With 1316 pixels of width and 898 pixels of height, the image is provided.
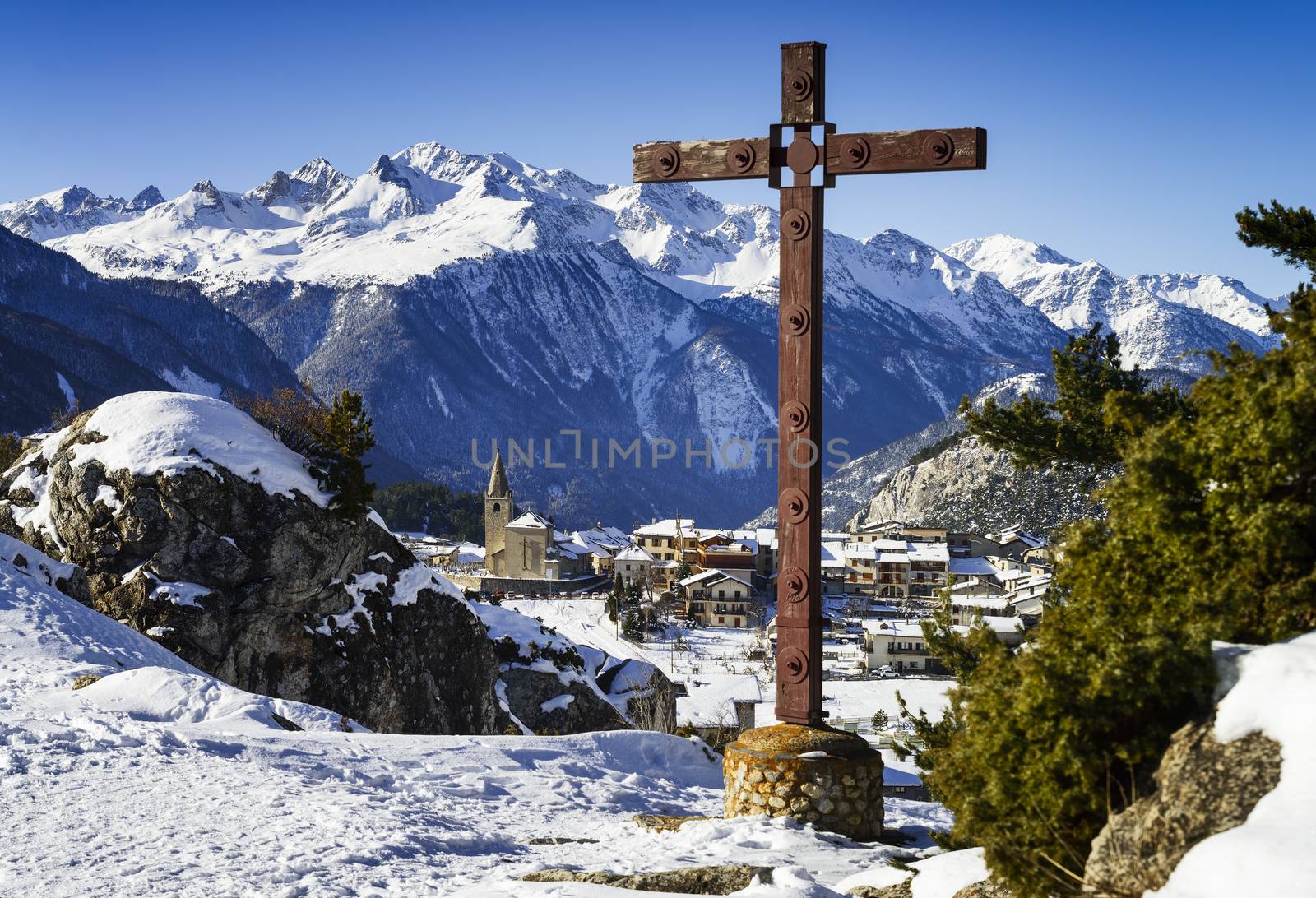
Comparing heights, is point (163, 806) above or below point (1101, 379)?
below

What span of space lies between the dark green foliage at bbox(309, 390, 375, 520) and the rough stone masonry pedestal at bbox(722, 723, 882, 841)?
74.1ft

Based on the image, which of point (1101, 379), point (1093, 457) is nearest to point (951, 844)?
point (1093, 457)

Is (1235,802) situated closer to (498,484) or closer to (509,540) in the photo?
(509,540)

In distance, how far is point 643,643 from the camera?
9894 centimetres

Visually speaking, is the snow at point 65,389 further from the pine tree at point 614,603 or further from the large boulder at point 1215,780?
the large boulder at point 1215,780

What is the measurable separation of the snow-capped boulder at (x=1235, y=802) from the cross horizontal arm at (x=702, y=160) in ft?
24.3

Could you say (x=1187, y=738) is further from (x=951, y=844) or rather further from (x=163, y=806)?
(x=163, y=806)

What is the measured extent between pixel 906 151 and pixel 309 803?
26.3 ft

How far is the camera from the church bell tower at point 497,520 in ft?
442

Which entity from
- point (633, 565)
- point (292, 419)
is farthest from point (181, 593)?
point (633, 565)

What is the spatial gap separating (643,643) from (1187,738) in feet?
310

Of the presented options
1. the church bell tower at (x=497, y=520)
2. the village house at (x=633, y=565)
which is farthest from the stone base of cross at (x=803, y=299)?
the church bell tower at (x=497, y=520)

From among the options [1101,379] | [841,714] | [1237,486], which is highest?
[1101,379]

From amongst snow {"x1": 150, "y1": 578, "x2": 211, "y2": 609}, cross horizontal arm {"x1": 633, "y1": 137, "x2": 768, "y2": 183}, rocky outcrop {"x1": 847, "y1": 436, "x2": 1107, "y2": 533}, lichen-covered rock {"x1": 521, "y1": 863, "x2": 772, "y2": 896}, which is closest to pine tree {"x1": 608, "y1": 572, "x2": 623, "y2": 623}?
rocky outcrop {"x1": 847, "y1": 436, "x2": 1107, "y2": 533}
